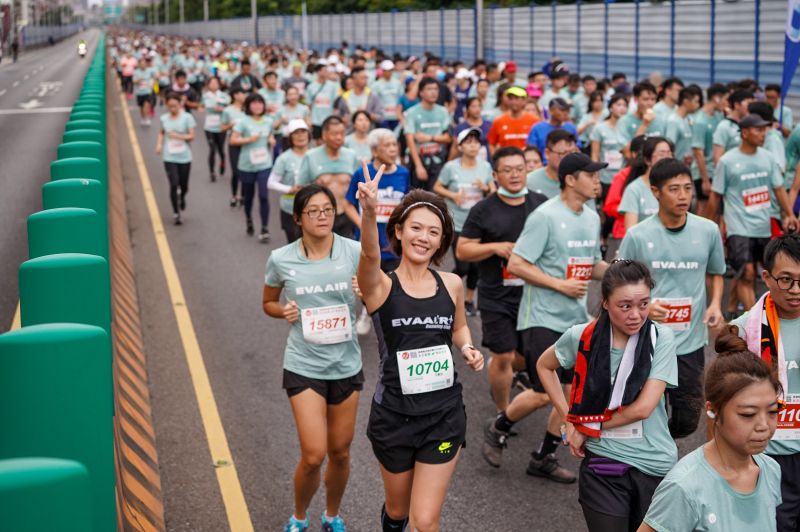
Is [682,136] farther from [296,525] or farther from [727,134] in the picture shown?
[296,525]

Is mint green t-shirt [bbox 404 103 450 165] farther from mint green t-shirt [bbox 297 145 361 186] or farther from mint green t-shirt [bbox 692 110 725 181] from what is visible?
mint green t-shirt [bbox 297 145 361 186]

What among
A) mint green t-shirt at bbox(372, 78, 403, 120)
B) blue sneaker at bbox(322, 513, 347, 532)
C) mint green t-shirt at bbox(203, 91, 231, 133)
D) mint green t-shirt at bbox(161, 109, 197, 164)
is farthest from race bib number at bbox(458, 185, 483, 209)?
mint green t-shirt at bbox(372, 78, 403, 120)

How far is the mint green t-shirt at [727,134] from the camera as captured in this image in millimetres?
12555

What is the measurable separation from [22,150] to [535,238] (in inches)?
833

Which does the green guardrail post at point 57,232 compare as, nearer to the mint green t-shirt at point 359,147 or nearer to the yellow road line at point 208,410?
the yellow road line at point 208,410

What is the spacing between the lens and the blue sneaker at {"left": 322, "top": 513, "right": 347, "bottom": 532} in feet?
20.9

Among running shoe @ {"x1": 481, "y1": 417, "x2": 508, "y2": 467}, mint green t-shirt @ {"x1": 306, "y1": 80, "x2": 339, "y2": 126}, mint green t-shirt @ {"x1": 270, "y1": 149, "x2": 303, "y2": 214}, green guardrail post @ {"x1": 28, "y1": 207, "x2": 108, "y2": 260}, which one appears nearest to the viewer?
green guardrail post @ {"x1": 28, "y1": 207, "x2": 108, "y2": 260}

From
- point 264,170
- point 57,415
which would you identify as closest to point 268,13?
point 264,170

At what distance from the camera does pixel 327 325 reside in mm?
6344

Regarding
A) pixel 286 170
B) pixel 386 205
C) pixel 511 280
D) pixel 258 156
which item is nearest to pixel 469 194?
pixel 386 205

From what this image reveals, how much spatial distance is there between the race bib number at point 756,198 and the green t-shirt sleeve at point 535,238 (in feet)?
12.4

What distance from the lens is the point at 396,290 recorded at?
546 cm

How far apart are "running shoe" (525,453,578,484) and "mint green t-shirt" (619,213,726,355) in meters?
1.04

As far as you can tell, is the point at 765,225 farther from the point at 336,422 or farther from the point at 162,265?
the point at 162,265
